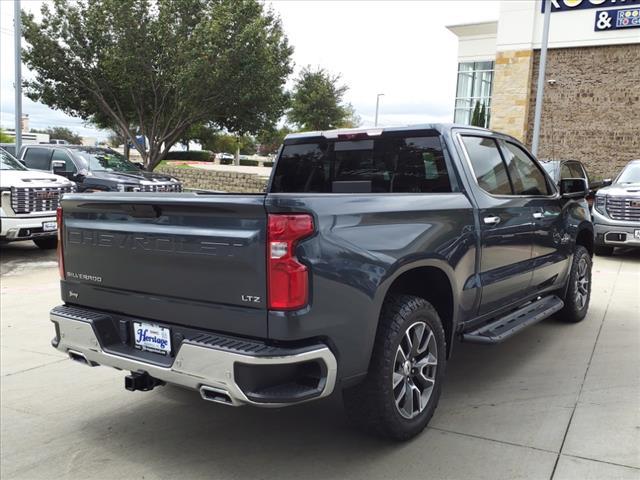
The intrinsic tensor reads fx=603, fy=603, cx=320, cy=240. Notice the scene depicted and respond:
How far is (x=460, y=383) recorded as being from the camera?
14.6 ft

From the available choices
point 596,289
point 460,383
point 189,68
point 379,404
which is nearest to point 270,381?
point 379,404

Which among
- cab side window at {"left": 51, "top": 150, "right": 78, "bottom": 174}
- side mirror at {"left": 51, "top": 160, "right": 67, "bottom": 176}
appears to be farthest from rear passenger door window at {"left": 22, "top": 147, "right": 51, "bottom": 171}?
side mirror at {"left": 51, "top": 160, "right": 67, "bottom": 176}

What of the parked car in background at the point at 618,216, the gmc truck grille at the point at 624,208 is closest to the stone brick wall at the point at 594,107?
the parked car in background at the point at 618,216

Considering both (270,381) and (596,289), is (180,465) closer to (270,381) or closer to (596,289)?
(270,381)

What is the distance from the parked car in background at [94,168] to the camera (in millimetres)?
11625

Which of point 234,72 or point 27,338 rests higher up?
point 234,72

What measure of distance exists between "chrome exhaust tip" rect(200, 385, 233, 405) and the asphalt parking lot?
56cm

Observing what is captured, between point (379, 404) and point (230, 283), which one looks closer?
point (230, 283)

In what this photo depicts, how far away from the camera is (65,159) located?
1254 centimetres

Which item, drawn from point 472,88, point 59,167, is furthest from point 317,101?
point 59,167

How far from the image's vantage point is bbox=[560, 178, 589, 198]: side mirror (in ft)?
18.3

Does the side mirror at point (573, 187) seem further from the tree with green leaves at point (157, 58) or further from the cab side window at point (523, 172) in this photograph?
the tree with green leaves at point (157, 58)

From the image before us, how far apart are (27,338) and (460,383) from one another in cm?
399

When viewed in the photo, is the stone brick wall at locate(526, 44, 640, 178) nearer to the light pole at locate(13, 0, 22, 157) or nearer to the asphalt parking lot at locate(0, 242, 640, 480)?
the light pole at locate(13, 0, 22, 157)
